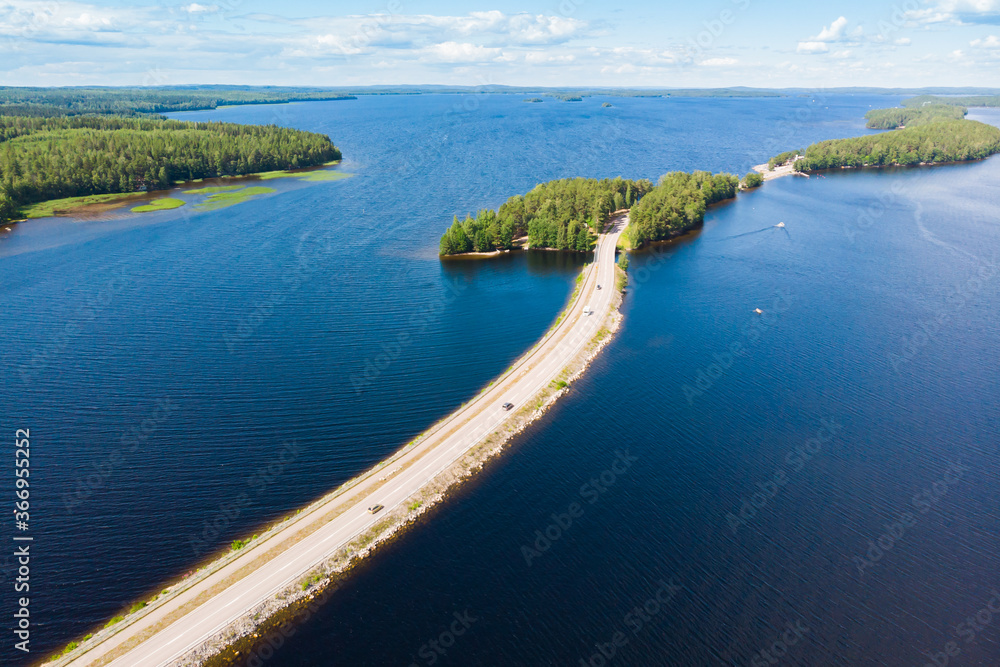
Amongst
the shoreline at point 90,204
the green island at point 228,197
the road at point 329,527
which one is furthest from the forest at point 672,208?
the shoreline at point 90,204

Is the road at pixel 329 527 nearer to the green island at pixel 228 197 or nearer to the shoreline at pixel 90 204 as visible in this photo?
the green island at pixel 228 197

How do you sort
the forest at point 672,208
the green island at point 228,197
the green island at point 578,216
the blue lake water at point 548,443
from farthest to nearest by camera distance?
the green island at point 228,197 → the forest at point 672,208 → the green island at point 578,216 → the blue lake water at point 548,443

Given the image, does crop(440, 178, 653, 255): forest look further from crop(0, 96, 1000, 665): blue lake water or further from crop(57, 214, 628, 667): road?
crop(57, 214, 628, 667): road

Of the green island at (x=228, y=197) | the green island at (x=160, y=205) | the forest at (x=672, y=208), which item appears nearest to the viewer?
the forest at (x=672, y=208)

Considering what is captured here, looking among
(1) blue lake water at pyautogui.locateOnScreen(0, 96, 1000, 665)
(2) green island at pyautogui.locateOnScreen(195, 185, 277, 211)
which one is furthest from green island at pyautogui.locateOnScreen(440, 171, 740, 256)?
(2) green island at pyautogui.locateOnScreen(195, 185, 277, 211)

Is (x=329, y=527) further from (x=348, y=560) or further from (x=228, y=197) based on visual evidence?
(x=228, y=197)

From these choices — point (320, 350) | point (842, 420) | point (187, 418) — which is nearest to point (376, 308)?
point (320, 350)

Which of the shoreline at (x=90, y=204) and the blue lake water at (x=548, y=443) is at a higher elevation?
the shoreline at (x=90, y=204)
